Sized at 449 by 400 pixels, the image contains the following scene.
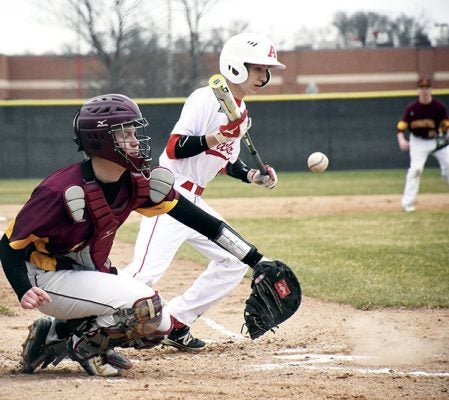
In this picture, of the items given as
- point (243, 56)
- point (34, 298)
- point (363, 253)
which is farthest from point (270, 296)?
point (363, 253)

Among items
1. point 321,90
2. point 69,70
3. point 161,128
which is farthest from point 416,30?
point 161,128

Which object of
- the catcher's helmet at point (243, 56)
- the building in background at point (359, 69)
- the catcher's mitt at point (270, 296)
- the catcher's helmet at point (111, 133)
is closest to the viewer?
the catcher's helmet at point (111, 133)

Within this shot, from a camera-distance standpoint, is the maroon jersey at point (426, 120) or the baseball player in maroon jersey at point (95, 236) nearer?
the baseball player in maroon jersey at point (95, 236)

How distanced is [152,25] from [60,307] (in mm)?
25691

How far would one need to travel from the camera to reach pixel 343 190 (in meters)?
18.4

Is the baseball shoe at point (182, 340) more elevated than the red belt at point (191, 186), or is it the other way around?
the red belt at point (191, 186)

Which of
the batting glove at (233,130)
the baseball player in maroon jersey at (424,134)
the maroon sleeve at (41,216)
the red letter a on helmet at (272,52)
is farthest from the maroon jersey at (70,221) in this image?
the baseball player in maroon jersey at (424,134)

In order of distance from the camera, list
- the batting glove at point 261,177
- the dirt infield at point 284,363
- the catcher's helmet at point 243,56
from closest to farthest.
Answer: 1. the dirt infield at point 284,363
2. the catcher's helmet at point 243,56
3. the batting glove at point 261,177

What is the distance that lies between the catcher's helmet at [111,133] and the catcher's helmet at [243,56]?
1.41 meters

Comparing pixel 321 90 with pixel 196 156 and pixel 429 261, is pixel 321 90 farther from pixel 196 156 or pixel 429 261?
pixel 196 156

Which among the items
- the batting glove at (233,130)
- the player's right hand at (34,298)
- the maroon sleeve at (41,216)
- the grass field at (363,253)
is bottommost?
the grass field at (363,253)

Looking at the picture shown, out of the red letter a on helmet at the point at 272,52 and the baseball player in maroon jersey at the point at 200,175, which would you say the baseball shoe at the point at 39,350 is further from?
the red letter a on helmet at the point at 272,52

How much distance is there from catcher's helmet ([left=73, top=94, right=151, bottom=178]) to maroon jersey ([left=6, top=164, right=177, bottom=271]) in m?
0.11

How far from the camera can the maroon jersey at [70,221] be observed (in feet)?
13.9
